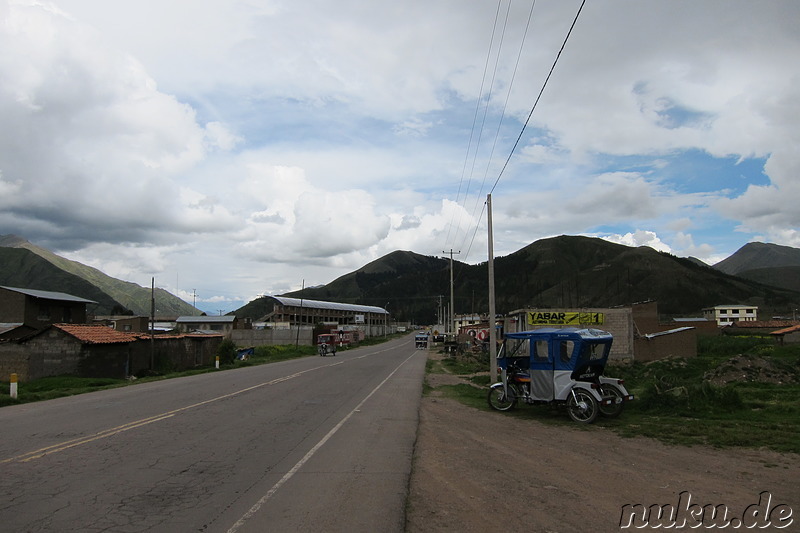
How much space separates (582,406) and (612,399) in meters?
1.08

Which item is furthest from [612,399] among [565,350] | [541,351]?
[541,351]

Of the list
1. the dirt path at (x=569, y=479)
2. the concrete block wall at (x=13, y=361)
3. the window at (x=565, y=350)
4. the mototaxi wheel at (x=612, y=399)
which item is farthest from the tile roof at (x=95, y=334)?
the mototaxi wheel at (x=612, y=399)

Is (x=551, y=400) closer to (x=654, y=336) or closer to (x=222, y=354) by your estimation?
(x=654, y=336)

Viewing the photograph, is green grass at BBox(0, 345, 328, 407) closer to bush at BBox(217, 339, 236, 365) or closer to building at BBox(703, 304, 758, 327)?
bush at BBox(217, 339, 236, 365)

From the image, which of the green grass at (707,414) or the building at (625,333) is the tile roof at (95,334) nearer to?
the green grass at (707,414)

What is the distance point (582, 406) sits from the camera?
490 inches

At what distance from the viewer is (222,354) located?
44.6 meters

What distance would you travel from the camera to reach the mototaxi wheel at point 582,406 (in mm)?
12328

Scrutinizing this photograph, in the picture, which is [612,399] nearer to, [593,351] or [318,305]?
[593,351]

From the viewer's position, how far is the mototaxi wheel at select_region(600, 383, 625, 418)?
42.3ft

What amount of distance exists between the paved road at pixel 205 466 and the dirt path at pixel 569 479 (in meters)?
0.56

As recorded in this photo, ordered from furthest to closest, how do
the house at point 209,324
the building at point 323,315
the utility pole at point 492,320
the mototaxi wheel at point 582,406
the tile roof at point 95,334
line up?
the building at point 323,315 < the house at point 209,324 < the tile roof at point 95,334 < the utility pole at point 492,320 < the mototaxi wheel at point 582,406

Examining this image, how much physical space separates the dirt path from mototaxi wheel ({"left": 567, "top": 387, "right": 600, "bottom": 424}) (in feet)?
3.29
